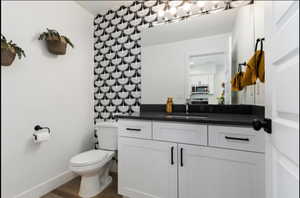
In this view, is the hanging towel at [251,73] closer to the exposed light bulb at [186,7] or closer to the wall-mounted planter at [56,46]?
the exposed light bulb at [186,7]

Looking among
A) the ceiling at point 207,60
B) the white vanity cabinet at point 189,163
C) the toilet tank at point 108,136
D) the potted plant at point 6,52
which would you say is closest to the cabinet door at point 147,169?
the white vanity cabinet at point 189,163

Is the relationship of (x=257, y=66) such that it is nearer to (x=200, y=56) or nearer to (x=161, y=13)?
(x=200, y=56)

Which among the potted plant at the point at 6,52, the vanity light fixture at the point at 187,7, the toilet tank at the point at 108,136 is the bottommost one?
the toilet tank at the point at 108,136

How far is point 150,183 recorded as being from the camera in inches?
57.1

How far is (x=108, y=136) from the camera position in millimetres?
2014

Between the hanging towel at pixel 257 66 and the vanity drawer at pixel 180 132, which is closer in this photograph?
the hanging towel at pixel 257 66

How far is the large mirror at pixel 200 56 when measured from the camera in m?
1.58

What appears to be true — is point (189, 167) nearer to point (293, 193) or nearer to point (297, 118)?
point (293, 193)

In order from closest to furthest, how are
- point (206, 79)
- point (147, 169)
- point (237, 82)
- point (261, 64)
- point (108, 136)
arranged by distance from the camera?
point (261, 64), point (147, 169), point (237, 82), point (206, 79), point (108, 136)

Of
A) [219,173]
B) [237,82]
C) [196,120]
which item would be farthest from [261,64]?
[219,173]

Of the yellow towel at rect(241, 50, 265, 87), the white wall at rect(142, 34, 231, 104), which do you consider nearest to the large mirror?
the white wall at rect(142, 34, 231, 104)

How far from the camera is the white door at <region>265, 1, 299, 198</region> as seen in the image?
0.48 m

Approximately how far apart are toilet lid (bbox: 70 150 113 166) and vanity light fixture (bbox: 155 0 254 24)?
5.75 feet

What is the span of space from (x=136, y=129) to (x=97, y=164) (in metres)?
0.59
